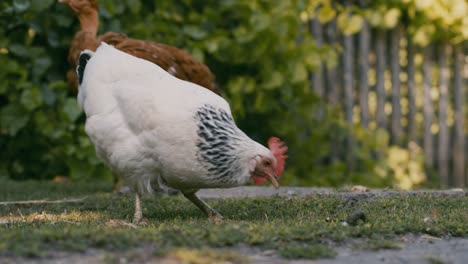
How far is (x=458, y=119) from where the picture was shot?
11.0 meters

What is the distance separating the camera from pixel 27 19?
8750 mm

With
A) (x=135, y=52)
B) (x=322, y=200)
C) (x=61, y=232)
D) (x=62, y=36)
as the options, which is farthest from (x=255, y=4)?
(x=61, y=232)

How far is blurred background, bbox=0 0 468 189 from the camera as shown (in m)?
9.06

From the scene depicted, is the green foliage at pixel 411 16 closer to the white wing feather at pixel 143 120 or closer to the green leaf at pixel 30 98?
the green leaf at pixel 30 98

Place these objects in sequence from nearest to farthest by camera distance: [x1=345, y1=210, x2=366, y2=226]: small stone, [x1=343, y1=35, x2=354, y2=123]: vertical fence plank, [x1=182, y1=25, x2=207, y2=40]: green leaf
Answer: [x1=345, y1=210, x2=366, y2=226]: small stone
[x1=182, y1=25, x2=207, y2=40]: green leaf
[x1=343, y1=35, x2=354, y2=123]: vertical fence plank

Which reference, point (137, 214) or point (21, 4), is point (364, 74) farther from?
point (137, 214)

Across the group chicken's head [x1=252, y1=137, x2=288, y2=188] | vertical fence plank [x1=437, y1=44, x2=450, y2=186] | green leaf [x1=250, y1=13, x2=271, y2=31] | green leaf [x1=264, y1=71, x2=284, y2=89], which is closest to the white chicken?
chicken's head [x1=252, y1=137, x2=288, y2=188]

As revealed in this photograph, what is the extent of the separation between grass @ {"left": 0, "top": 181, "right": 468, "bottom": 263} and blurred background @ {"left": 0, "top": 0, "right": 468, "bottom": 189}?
206cm

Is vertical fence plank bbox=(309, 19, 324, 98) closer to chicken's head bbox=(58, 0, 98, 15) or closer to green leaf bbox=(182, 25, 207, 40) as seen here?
green leaf bbox=(182, 25, 207, 40)

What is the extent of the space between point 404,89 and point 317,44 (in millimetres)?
1468

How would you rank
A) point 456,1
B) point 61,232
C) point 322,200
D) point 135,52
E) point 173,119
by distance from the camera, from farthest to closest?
point 456,1 → point 135,52 → point 322,200 → point 173,119 → point 61,232

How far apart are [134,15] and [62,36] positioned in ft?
2.69

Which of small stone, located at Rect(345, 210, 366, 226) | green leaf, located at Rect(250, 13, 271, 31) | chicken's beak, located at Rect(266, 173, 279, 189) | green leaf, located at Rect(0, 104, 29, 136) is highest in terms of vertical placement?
green leaf, located at Rect(250, 13, 271, 31)

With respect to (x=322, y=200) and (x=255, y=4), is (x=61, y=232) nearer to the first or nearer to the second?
(x=322, y=200)
